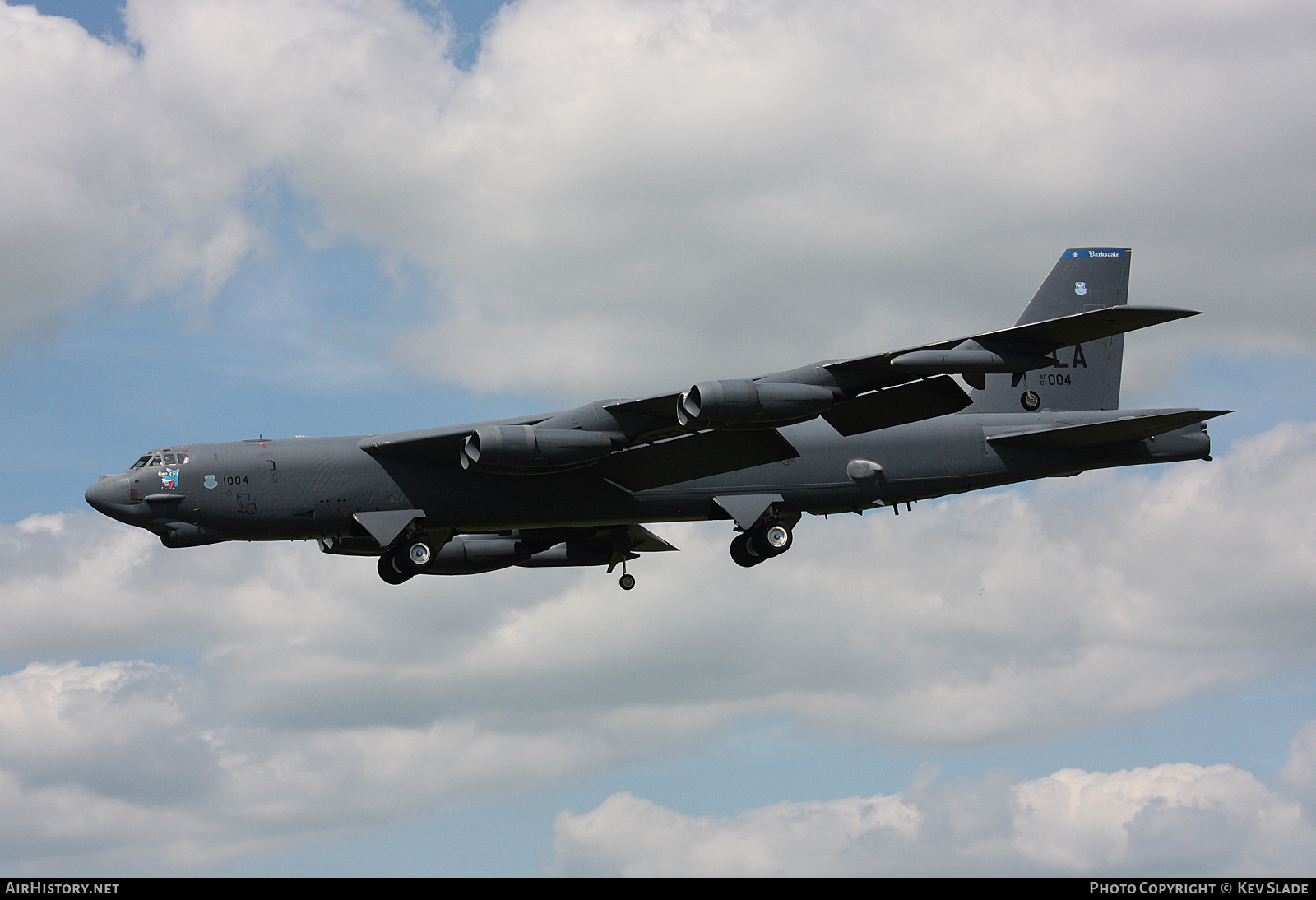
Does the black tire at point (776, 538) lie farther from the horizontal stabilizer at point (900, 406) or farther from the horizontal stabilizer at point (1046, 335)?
the horizontal stabilizer at point (1046, 335)

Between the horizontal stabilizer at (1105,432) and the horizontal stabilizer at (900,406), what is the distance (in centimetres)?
543

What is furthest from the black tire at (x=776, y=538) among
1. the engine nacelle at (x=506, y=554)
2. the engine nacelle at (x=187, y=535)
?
the engine nacelle at (x=187, y=535)

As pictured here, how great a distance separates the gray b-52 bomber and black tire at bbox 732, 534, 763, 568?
5cm

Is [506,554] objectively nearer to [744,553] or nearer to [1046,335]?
[744,553]

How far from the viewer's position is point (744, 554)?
40.7 m

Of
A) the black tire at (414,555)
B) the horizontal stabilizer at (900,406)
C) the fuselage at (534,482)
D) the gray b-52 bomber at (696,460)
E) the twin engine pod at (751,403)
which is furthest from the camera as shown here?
the black tire at (414,555)

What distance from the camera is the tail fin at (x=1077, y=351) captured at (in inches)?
1746

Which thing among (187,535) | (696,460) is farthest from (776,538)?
(187,535)

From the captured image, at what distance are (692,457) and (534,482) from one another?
4.27 meters

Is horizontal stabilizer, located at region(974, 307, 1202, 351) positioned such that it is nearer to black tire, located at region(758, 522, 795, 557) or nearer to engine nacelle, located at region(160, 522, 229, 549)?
black tire, located at region(758, 522, 795, 557)

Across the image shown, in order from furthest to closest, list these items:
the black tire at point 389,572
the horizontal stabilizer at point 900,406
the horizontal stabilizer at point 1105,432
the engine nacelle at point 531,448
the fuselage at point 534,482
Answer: the horizontal stabilizer at point 1105,432 < the black tire at point 389,572 < the horizontal stabilizer at point 900,406 < the fuselage at point 534,482 < the engine nacelle at point 531,448
